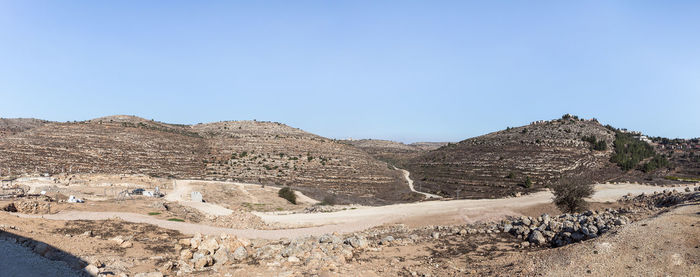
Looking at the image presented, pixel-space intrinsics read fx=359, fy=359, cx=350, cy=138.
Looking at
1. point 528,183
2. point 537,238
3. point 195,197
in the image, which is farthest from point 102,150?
point 528,183

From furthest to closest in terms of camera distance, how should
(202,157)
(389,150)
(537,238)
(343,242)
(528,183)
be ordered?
(389,150)
(202,157)
(528,183)
(343,242)
(537,238)

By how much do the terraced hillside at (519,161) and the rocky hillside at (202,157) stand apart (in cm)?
696

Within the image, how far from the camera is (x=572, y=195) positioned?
86.3ft

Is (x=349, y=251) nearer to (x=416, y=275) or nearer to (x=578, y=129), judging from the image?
(x=416, y=275)

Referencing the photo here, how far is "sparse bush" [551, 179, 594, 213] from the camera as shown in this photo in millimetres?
26188

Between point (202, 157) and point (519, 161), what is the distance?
4552cm

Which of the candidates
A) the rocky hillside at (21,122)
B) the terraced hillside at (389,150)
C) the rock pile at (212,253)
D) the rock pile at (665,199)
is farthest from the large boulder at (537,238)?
the rocky hillside at (21,122)

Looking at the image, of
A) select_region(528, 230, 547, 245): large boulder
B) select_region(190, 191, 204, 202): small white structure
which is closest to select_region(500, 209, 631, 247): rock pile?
select_region(528, 230, 547, 245): large boulder

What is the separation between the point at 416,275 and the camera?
1259 cm

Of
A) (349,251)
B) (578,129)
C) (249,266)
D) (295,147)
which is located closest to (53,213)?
(249,266)

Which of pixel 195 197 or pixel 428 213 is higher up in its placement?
pixel 195 197

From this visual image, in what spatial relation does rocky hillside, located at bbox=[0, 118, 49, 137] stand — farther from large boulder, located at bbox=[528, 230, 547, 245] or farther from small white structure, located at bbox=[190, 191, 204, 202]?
large boulder, located at bbox=[528, 230, 547, 245]

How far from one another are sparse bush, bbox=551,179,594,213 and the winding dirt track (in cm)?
342

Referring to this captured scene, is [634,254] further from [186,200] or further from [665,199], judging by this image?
[186,200]
